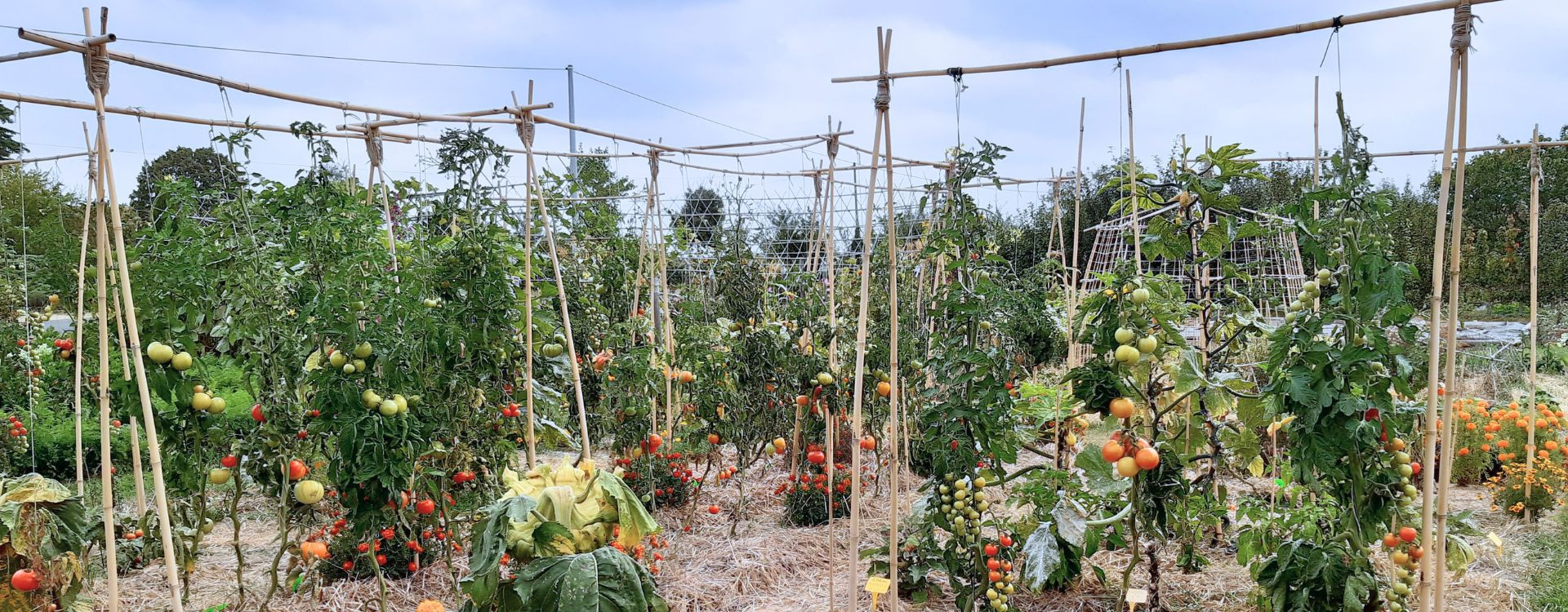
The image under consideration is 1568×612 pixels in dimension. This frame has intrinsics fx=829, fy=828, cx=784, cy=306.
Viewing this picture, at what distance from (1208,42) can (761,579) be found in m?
2.66

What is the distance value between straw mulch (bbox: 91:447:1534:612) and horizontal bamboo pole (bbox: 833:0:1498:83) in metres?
1.58

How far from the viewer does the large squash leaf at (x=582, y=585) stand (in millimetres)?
1802

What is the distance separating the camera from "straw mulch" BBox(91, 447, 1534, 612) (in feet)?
10.6

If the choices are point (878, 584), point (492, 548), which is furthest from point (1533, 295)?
point (492, 548)

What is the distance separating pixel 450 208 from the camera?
2984 millimetres

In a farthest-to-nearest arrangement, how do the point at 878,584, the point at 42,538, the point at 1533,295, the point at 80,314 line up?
the point at 1533,295 < the point at 878,584 < the point at 80,314 < the point at 42,538

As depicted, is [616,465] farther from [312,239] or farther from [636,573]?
[636,573]

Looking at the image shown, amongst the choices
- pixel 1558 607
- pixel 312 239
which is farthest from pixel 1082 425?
pixel 312 239

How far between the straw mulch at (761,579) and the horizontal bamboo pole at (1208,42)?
158 centimetres

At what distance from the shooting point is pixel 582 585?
71.1 inches

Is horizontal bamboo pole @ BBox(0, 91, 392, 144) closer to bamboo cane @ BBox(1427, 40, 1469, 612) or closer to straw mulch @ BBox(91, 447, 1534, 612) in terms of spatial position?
straw mulch @ BBox(91, 447, 1534, 612)

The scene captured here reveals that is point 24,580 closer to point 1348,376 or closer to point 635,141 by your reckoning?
point 635,141

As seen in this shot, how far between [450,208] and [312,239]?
0.55 m

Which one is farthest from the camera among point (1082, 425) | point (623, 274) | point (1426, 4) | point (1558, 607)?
point (1082, 425)
